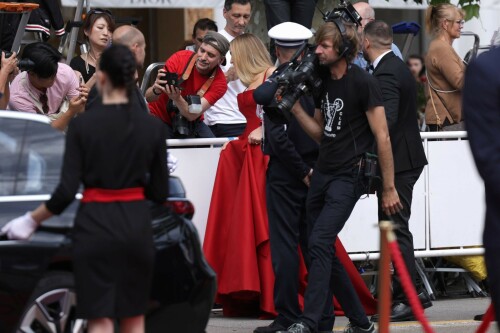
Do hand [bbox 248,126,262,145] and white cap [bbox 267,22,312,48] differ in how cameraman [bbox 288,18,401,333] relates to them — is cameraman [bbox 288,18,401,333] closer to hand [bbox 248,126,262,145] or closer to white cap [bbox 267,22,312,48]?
white cap [bbox 267,22,312,48]

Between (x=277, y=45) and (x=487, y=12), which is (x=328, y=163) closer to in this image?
(x=277, y=45)

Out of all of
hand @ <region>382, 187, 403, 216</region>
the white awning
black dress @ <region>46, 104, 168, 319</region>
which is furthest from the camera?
the white awning

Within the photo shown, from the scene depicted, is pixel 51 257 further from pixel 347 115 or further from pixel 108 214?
pixel 347 115

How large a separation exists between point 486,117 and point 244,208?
4530 millimetres

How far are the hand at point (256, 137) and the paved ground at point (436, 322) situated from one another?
133 centimetres

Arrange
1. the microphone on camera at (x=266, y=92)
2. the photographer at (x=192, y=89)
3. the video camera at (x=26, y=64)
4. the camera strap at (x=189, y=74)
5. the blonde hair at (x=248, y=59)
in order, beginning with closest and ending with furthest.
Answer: the microphone on camera at (x=266, y=92) < the video camera at (x=26, y=64) < the blonde hair at (x=248, y=59) < the photographer at (x=192, y=89) < the camera strap at (x=189, y=74)

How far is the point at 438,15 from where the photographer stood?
1101 cm

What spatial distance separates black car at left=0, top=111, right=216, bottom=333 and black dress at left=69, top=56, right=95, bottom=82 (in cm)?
330

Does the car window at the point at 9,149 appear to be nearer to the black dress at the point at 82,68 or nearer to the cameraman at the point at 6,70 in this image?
the cameraman at the point at 6,70

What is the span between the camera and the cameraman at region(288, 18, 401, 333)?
8227mm

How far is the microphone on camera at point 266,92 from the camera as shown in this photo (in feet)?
27.2

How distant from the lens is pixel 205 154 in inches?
383

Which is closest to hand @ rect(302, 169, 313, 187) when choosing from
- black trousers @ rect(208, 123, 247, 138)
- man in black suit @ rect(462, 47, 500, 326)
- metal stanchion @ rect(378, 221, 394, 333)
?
black trousers @ rect(208, 123, 247, 138)

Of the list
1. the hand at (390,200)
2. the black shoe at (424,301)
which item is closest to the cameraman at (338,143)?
the hand at (390,200)
